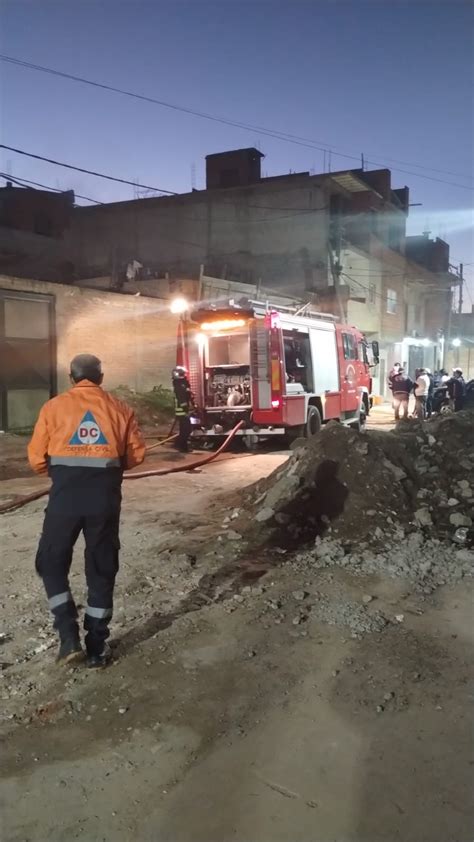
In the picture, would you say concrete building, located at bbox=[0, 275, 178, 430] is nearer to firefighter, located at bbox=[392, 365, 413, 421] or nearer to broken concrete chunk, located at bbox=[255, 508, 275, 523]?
firefighter, located at bbox=[392, 365, 413, 421]

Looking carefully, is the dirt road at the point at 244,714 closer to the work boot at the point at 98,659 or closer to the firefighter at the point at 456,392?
the work boot at the point at 98,659

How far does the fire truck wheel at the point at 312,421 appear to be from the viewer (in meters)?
12.5

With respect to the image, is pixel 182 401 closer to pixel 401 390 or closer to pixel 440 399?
pixel 401 390

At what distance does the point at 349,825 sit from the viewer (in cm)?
232

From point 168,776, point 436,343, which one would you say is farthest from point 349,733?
point 436,343

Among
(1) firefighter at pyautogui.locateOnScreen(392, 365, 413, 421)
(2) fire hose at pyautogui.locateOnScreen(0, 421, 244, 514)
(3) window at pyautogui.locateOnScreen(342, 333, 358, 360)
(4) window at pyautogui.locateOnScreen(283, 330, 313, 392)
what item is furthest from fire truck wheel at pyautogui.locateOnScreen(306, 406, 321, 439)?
(1) firefighter at pyautogui.locateOnScreen(392, 365, 413, 421)

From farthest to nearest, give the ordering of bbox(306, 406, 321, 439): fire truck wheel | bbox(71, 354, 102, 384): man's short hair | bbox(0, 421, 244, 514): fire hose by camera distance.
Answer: bbox(306, 406, 321, 439): fire truck wheel, bbox(0, 421, 244, 514): fire hose, bbox(71, 354, 102, 384): man's short hair

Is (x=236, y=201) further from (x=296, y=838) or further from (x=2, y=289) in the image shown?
(x=296, y=838)

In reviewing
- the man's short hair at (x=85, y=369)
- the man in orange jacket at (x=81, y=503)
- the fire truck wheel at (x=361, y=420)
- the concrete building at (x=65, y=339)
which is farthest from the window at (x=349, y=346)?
the man in orange jacket at (x=81, y=503)

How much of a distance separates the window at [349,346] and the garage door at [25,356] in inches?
266

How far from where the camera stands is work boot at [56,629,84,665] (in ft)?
11.2

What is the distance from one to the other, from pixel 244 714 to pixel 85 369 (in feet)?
6.60

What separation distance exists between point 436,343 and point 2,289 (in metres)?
29.7

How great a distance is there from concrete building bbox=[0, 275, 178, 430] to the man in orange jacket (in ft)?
35.9
